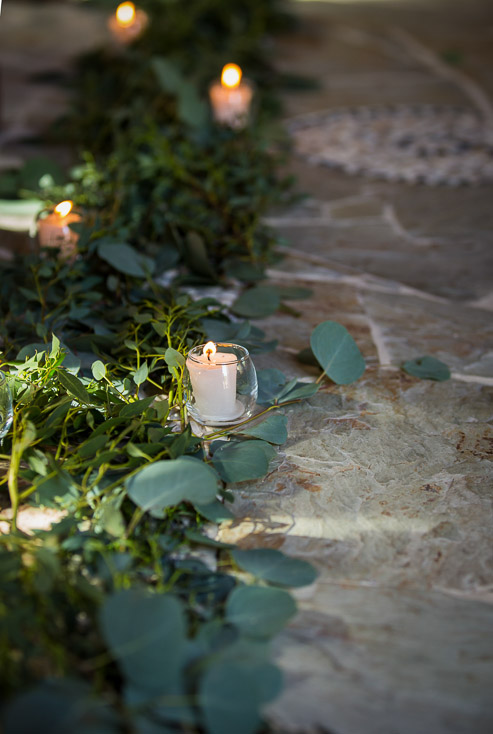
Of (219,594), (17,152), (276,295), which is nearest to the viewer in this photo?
(219,594)

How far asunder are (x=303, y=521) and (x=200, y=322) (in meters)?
0.52

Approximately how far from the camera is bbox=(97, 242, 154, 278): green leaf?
1.62 m

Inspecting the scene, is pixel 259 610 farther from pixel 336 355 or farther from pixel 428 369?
pixel 428 369

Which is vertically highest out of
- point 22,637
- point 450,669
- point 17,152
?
point 17,152

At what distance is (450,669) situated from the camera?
0.86 metres

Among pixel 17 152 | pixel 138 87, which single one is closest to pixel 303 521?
pixel 17 152

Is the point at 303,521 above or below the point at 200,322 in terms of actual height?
below

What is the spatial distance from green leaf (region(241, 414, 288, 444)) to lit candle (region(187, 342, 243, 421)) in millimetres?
55

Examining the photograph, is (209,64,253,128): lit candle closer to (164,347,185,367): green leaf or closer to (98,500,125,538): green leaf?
(164,347,185,367): green leaf

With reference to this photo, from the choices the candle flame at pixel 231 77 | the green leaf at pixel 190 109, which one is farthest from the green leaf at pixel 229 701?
the candle flame at pixel 231 77

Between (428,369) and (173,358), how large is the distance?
56 centimetres

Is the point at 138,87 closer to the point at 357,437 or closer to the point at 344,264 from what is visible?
the point at 344,264

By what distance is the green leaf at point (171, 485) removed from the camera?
958mm

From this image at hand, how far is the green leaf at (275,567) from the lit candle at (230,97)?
1.94 metres
